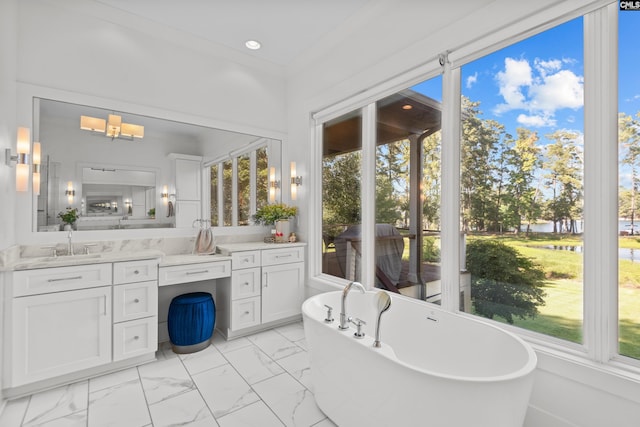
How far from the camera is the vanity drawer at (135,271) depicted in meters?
2.33

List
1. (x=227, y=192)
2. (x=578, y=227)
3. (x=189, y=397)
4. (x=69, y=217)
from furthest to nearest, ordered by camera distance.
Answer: (x=227, y=192) → (x=69, y=217) → (x=189, y=397) → (x=578, y=227)

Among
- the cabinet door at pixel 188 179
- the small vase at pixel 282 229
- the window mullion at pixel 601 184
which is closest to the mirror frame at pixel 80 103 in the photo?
the cabinet door at pixel 188 179

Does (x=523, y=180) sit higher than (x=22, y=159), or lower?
lower

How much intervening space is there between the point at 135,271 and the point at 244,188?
1499 millimetres

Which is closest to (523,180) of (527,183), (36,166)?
(527,183)

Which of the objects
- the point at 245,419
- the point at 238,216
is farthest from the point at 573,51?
the point at 238,216

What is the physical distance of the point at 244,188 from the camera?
3.56 metres

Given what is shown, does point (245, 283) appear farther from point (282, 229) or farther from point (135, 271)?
point (135, 271)

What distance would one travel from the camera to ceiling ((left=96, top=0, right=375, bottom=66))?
2.62 m

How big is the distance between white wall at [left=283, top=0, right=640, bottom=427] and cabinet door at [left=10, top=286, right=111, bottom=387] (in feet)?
6.70

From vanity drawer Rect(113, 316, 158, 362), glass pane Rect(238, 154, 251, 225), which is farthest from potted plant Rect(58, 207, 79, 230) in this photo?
glass pane Rect(238, 154, 251, 225)

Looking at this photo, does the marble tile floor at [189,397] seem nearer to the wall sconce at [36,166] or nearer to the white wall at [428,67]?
the white wall at [428,67]

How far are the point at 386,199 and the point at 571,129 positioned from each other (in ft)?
4.66

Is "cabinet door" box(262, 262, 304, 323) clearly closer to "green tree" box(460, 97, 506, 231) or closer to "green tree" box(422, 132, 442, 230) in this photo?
"green tree" box(422, 132, 442, 230)
